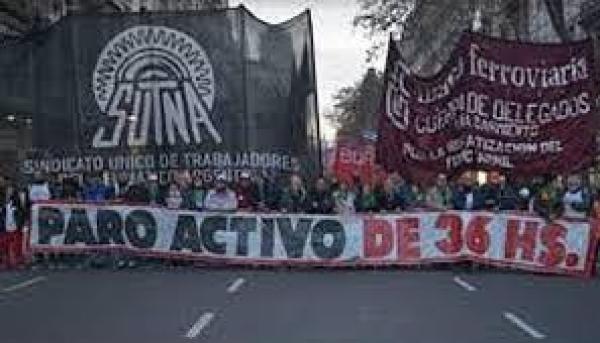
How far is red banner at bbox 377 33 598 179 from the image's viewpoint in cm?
2436

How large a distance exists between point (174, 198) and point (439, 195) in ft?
16.2

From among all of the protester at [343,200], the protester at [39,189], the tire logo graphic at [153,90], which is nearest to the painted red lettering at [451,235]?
the protester at [343,200]

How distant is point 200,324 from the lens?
15125 mm

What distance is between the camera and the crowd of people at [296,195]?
83.9 feet

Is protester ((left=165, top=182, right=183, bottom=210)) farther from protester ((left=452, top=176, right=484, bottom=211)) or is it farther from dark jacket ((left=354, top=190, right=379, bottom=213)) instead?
protester ((left=452, top=176, right=484, bottom=211))

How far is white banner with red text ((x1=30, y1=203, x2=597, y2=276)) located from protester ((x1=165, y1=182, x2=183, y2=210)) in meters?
0.16

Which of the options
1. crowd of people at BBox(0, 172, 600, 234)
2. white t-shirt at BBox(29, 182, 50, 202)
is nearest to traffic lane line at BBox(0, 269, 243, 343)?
crowd of people at BBox(0, 172, 600, 234)

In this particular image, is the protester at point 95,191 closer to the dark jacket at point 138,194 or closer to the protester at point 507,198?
the dark jacket at point 138,194

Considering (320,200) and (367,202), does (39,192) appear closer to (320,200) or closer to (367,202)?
(320,200)

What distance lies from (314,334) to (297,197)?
37.8ft

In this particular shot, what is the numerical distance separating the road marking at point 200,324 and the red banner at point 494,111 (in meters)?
9.50

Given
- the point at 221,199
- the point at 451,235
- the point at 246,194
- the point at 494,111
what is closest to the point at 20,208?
the point at 221,199

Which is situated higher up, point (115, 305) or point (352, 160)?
point (352, 160)

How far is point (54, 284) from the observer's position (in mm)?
21438
